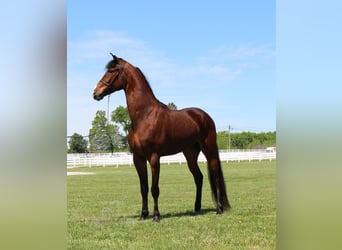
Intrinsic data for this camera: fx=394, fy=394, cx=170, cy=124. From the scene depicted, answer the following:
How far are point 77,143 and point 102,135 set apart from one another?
0.27 meters

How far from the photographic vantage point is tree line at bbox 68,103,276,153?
4.09 meters

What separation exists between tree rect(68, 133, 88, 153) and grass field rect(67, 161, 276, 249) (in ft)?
2.31

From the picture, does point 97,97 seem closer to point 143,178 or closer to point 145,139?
point 145,139

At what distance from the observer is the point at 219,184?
179 inches

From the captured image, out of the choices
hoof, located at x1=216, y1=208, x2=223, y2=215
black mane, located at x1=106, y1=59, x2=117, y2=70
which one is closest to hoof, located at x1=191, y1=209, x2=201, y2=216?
hoof, located at x1=216, y1=208, x2=223, y2=215

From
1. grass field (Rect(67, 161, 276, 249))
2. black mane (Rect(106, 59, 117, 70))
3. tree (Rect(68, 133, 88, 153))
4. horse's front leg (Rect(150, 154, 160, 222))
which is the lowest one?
grass field (Rect(67, 161, 276, 249))

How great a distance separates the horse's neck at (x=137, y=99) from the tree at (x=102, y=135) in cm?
28

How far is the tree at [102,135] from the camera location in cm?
407

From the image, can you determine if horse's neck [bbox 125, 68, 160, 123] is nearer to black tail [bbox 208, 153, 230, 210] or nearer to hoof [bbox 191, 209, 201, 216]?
black tail [bbox 208, 153, 230, 210]
